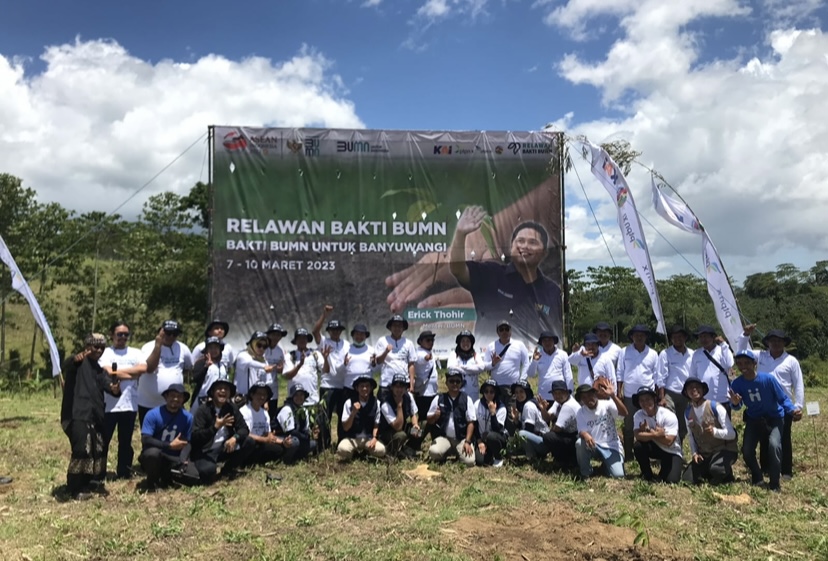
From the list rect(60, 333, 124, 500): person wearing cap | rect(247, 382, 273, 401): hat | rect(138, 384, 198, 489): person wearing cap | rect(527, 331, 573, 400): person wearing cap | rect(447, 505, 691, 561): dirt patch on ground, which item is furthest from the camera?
rect(527, 331, 573, 400): person wearing cap

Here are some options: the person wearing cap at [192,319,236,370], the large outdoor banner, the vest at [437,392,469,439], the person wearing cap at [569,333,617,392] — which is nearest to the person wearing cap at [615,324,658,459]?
the person wearing cap at [569,333,617,392]

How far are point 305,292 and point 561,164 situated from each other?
4474 millimetres

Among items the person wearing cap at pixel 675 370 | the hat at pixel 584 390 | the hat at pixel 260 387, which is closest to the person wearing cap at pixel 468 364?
the hat at pixel 584 390

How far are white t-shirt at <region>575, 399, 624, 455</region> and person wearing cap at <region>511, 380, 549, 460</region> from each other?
570mm

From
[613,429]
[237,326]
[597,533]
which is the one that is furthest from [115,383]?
[613,429]

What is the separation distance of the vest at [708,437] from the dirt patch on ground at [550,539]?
1.93 m

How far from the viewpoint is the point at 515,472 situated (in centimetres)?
677

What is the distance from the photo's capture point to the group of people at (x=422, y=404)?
5.97 metres

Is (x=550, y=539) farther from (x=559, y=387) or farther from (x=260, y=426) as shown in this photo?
(x=260, y=426)

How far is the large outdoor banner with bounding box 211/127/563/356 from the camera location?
31.9ft

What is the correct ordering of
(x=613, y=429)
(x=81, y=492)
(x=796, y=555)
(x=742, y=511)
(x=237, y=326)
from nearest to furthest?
1. (x=796, y=555)
2. (x=742, y=511)
3. (x=81, y=492)
4. (x=613, y=429)
5. (x=237, y=326)

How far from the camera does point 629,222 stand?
785 cm

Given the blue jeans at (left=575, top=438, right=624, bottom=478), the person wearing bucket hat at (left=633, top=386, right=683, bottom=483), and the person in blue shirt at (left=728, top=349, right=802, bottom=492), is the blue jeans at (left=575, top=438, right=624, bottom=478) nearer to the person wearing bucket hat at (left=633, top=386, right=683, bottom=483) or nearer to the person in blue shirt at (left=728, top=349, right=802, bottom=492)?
the person wearing bucket hat at (left=633, top=386, right=683, bottom=483)

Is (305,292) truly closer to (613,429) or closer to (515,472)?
(515,472)
